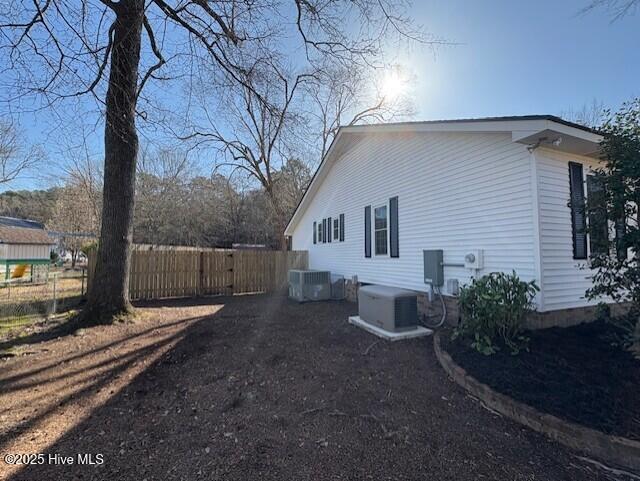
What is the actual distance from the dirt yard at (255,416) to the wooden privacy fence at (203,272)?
451 centimetres

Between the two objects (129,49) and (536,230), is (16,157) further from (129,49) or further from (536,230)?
(536,230)

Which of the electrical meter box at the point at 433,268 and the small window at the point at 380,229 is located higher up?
the small window at the point at 380,229

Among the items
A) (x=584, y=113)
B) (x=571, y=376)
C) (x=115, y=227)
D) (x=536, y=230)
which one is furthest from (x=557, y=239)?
(x=584, y=113)

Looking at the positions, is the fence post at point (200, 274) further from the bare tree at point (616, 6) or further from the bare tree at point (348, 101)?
the bare tree at point (616, 6)

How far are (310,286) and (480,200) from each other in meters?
5.73

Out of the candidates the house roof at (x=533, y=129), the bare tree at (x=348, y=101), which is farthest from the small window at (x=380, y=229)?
the bare tree at (x=348, y=101)

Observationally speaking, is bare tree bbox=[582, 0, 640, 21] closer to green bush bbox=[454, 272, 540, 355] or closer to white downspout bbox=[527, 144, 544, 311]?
white downspout bbox=[527, 144, 544, 311]

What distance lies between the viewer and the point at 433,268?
20.5 ft

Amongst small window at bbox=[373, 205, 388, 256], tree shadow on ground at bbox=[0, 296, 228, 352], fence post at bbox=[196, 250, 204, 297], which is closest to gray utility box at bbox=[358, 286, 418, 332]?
small window at bbox=[373, 205, 388, 256]

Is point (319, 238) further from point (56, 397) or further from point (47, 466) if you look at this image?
point (47, 466)

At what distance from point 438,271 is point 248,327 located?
400cm

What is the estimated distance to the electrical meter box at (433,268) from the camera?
6.15 meters

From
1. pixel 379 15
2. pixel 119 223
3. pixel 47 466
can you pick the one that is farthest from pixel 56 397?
pixel 379 15

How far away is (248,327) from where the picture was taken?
6246 mm
